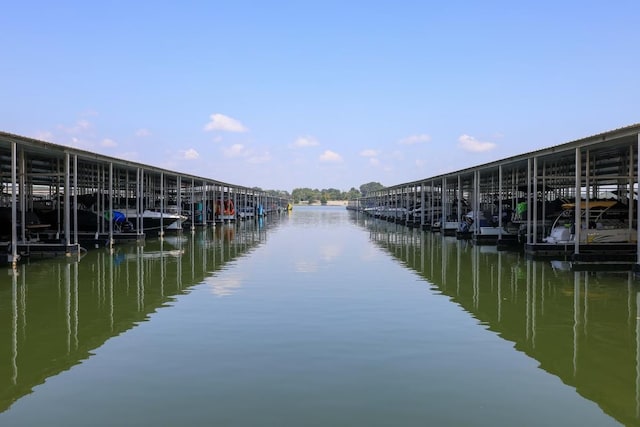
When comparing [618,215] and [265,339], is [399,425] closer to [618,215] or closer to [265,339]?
[265,339]

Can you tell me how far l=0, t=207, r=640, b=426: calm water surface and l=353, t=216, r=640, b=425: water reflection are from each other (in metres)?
0.04

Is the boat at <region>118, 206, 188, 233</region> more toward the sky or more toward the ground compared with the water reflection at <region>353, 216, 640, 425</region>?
more toward the sky

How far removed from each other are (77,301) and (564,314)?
27.5 feet

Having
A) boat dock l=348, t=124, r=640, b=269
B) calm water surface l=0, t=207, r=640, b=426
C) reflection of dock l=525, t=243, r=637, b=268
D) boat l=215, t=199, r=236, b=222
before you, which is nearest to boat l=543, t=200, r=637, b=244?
boat dock l=348, t=124, r=640, b=269

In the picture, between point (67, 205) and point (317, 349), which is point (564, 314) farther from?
point (67, 205)

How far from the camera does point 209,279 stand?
13617 mm

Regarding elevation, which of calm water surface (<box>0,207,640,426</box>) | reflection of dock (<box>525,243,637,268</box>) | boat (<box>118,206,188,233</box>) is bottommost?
calm water surface (<box>0,207,640,426</box>)

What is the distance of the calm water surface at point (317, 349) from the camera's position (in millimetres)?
5141

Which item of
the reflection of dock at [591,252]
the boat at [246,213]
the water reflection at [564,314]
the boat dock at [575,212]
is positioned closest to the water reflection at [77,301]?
the water reflection at [564,314]

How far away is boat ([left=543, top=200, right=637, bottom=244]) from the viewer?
55.4ft

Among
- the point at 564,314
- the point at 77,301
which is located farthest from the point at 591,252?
the point at 77,301

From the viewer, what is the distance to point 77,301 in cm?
1054

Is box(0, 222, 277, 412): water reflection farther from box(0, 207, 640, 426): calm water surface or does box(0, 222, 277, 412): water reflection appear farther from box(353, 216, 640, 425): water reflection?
box(353, 216, 640, 425): water reflection

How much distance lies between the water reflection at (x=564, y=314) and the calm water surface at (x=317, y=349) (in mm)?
37
